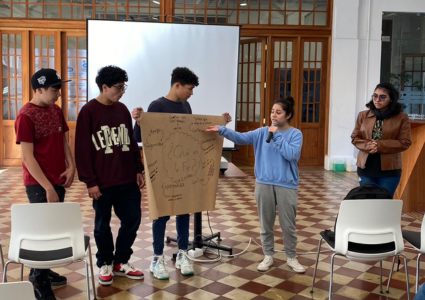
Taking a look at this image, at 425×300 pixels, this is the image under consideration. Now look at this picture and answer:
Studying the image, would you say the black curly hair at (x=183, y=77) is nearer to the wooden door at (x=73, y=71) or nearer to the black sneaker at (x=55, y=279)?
the black sneaker at (x=55, y=279)

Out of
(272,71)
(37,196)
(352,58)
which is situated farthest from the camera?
(272,71)

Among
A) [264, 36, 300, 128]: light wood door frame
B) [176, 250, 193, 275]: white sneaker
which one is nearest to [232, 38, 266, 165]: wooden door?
[264, 36, 300, 128]: light wood door frame

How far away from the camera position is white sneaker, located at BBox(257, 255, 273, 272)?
367 centimetres

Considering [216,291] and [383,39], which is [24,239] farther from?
[383,39]

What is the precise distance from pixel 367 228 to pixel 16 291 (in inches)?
80.4

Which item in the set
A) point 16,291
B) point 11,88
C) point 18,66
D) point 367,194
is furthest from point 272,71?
point 16,291

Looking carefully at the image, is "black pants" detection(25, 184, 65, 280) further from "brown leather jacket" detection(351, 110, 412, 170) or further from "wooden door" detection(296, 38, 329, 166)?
"wooden door" detection(296, 38, 329, 166)

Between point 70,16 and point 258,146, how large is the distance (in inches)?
265

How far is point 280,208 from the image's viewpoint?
11.7 ft

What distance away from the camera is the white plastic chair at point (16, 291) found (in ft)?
5.26

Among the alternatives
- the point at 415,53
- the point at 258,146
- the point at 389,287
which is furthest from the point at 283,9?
the point at 389,287

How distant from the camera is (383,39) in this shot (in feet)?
30.2

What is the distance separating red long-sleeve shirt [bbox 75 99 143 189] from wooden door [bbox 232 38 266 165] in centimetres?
635

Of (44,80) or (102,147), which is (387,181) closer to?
(102,147)
